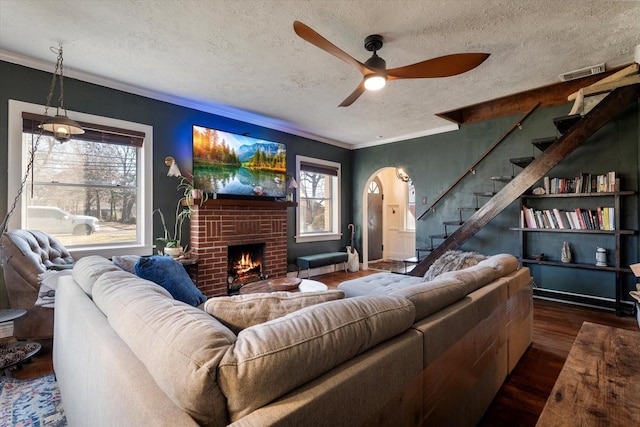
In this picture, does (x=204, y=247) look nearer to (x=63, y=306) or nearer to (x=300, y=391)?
(x=63, y=306)

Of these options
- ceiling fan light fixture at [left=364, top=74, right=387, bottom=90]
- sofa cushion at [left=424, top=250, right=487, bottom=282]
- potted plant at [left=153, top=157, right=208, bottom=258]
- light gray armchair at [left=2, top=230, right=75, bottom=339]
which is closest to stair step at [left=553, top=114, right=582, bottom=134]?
sofa cushion at [left=424, top=250, right=487, bottom=282]

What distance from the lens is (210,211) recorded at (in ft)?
12.7

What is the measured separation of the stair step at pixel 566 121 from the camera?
3.32 m

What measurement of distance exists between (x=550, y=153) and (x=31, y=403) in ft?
16.7

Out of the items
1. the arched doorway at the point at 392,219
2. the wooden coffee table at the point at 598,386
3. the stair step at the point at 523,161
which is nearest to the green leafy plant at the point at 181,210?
the wooden coffee table at the point at 598,386

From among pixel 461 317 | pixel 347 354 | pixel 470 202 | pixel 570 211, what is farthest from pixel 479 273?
pixel 470 202

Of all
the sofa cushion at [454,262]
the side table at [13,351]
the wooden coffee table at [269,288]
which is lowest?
the side table at [13,351]

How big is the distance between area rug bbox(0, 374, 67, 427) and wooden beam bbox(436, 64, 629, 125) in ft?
16.5

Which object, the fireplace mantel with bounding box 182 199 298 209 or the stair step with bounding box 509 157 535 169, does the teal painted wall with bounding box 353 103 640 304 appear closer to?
the stair step with bounding box 509 157 535 169

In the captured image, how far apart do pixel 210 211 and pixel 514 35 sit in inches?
145

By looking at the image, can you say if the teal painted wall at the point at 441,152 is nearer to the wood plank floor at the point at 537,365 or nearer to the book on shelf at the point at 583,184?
the book on shelf at the point at 583,184

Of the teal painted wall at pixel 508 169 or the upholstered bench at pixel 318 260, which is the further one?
the upholstered bench at pixel 318 260

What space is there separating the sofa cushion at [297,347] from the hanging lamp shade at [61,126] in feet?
9.12

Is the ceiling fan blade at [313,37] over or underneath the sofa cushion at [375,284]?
over
